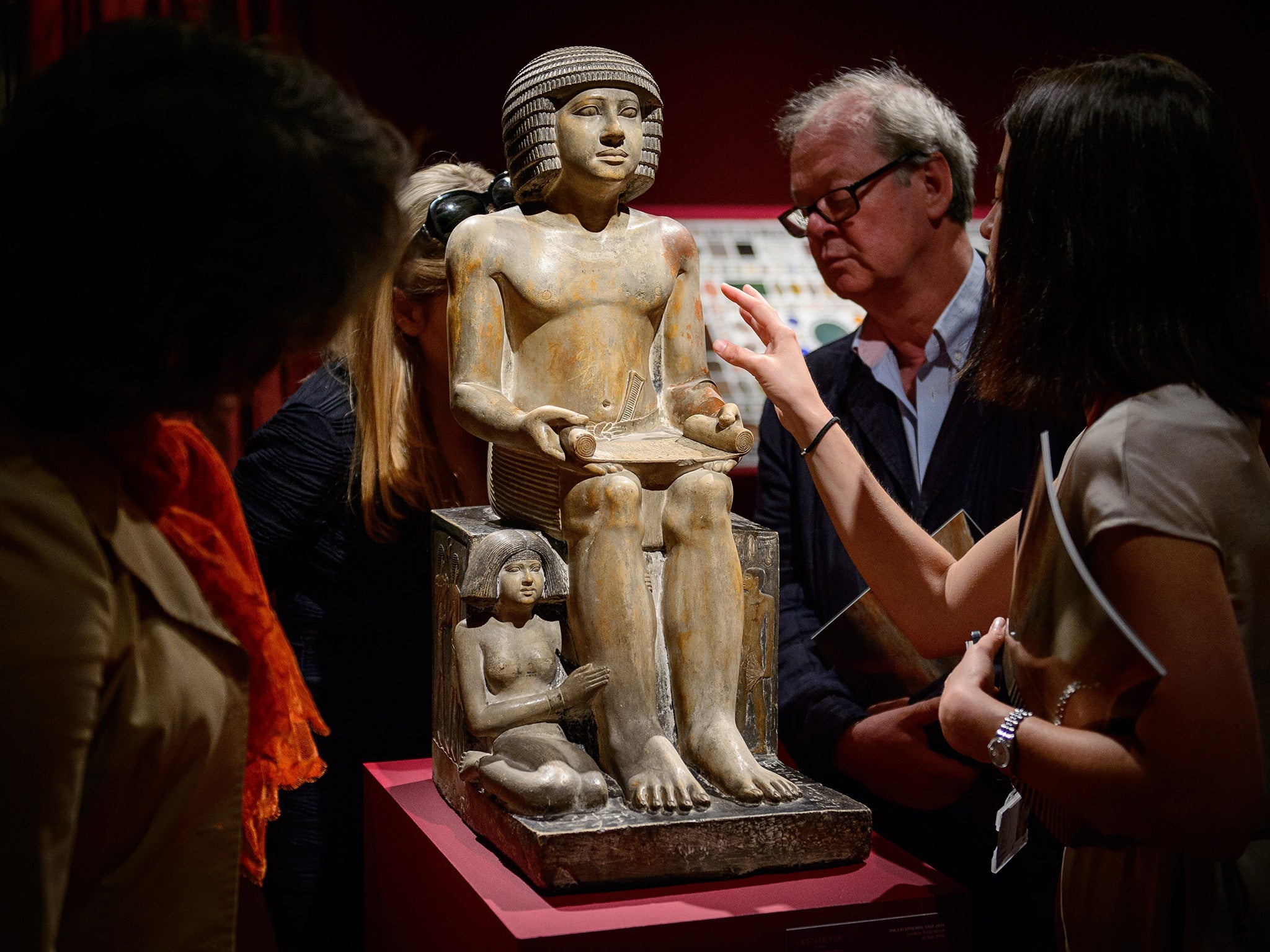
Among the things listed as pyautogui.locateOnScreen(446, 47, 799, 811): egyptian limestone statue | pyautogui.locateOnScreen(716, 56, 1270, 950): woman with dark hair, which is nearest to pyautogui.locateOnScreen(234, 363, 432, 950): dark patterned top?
pyautogui.locateOnScreen(446, 47, 799, 811): egyptian limestone statue

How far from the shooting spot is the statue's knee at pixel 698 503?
7.11 ft

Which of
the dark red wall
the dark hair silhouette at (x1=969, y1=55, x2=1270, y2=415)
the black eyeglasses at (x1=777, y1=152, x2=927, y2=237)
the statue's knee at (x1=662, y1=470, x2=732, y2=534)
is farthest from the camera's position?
the dark red wall

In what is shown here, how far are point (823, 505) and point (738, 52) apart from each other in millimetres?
1450

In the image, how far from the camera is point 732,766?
2076 mm

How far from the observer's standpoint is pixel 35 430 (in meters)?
1.18

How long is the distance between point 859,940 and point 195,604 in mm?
1167

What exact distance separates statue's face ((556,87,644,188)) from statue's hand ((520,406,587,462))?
451 mm

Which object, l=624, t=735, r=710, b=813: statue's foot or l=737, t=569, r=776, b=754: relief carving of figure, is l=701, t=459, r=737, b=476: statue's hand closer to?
l=737, t=569, r=776, b=754: relief carving of figure

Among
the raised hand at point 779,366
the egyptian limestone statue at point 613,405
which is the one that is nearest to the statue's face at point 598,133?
the egyptian limestone statue at point 613,405

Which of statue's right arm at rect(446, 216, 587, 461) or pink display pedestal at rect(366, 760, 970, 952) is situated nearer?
pink display pedestal at rect(366, 760, 970, 952)

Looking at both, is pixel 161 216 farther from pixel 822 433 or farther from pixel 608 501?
pixel 822 433

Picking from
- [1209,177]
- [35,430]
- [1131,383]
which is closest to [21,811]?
[35,430]

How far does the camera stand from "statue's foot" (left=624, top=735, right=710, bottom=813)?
6.50ft

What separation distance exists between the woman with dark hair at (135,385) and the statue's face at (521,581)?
2.98 ft
